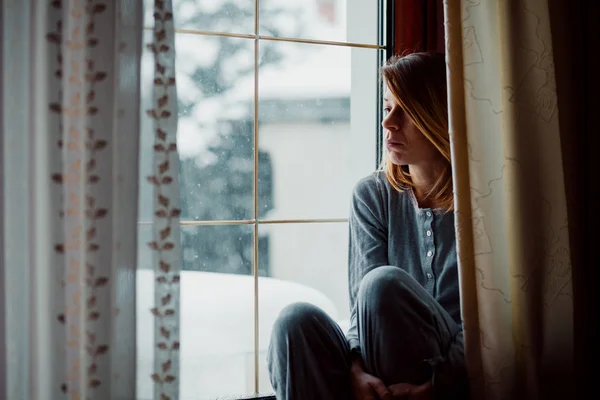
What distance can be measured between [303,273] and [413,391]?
64 cm

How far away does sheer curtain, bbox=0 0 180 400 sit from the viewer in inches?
44.3

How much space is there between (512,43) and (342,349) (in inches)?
32.6

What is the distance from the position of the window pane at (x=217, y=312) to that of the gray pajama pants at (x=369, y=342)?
1.32ft

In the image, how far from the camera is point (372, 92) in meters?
1.87

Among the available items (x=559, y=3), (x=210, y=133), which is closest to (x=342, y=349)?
(x=210, y=133)

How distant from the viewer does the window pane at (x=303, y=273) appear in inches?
68.6

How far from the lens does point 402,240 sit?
159cm

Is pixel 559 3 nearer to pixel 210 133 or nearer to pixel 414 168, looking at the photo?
pixel 414 168

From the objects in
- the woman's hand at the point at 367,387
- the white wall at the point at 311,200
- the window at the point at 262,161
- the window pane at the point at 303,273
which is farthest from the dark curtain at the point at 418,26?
the woman's hand at the point at 367,387

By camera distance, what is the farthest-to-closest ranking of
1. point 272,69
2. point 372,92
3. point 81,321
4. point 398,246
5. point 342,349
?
point 372,92
point 272,69
point 398,246
point 342,349
point 81,321

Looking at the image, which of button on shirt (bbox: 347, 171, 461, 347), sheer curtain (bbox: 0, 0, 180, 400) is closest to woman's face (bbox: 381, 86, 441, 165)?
button on shirt (bbox: 347, 171, 461, 347)

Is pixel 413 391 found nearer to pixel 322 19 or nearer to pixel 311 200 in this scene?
pixel 311 200

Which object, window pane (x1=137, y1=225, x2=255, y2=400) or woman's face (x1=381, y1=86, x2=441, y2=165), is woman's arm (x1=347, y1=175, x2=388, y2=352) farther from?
window pane (x1=137, y1=225, x2=255, y2=400)

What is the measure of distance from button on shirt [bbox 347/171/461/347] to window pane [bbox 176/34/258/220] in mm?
336
